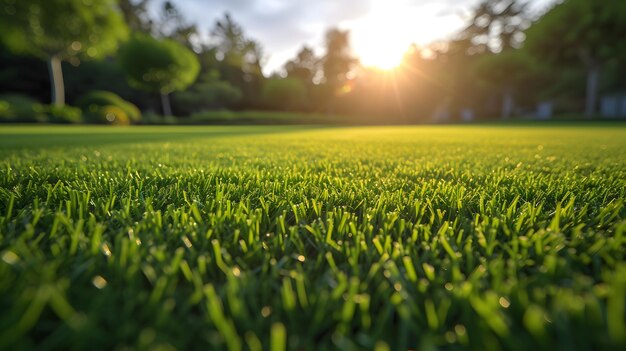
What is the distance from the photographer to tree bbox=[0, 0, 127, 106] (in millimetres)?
16531

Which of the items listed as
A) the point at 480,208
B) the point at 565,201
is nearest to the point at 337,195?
the point at 480,208

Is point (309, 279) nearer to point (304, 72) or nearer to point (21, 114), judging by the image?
point (21, 114)

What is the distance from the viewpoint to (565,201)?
1158 millimetres

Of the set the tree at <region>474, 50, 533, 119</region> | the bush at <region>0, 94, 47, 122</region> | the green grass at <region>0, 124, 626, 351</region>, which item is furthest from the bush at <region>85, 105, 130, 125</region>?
the tree at <region>474, 50, 533, 119</region>

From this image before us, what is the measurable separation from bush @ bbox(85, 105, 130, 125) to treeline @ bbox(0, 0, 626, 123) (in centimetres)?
7

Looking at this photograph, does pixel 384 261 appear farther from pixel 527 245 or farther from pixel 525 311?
pixel 527 245

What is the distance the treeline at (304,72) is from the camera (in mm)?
17488

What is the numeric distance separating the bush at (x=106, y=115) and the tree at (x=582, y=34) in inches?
1111

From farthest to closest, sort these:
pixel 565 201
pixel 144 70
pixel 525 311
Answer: pixel 144 70 → pixel 565 201 → pixel 525 311

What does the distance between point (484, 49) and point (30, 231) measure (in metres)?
43.7

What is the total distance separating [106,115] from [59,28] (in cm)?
767

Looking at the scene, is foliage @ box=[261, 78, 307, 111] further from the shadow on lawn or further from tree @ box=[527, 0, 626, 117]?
the shadow on lawn

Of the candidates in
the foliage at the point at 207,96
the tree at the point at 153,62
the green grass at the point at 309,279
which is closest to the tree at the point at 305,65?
the foliage at the point at 207,96

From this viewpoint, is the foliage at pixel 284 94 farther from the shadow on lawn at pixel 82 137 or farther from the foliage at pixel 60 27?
the shadow on lawn at pixel 82 137
